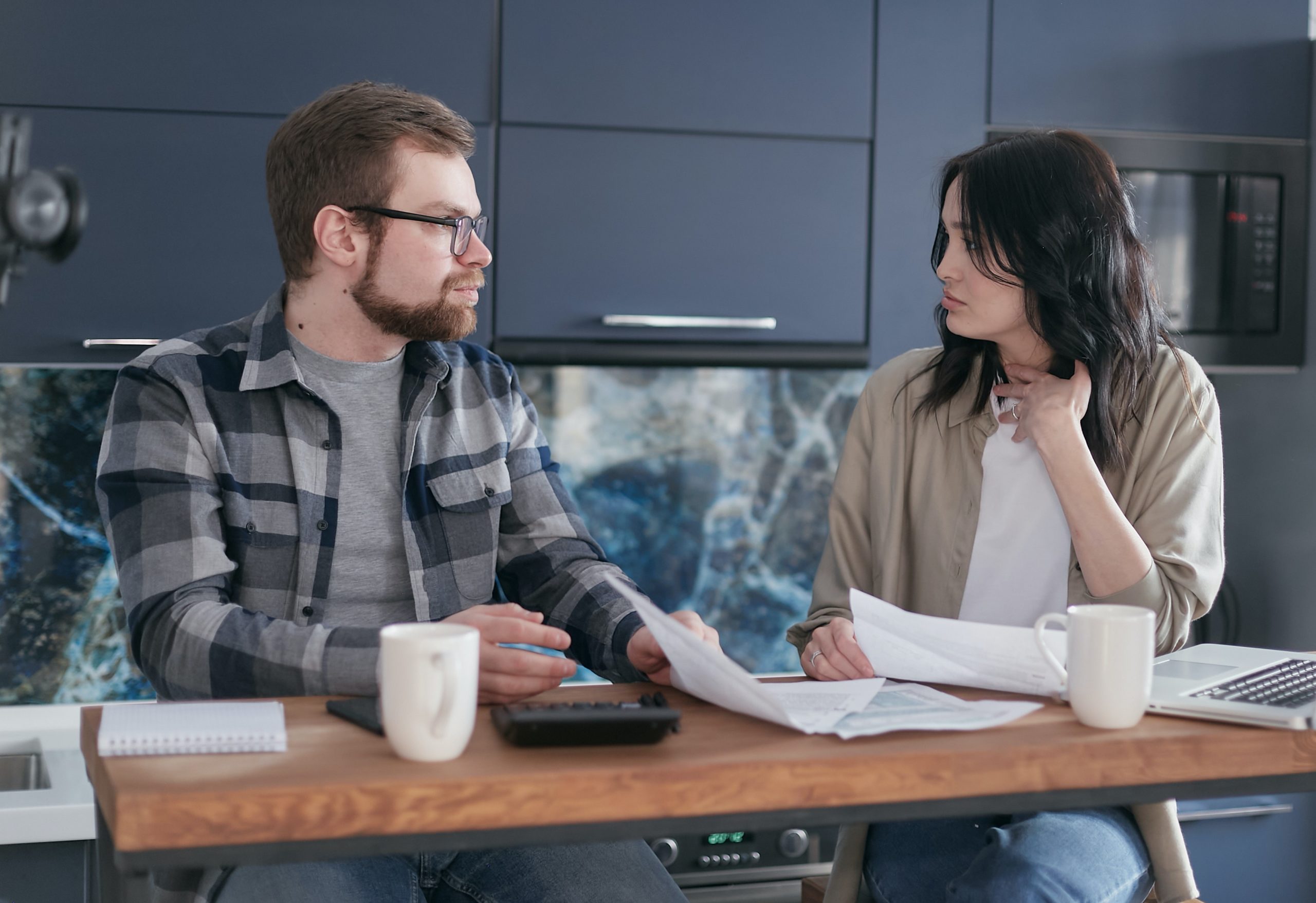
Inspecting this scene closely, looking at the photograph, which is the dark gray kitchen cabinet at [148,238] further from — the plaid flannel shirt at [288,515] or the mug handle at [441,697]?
the mug handle at [441,697]

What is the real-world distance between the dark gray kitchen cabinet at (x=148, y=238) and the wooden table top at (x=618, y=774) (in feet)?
3.86

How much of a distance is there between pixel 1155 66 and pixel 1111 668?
179 centimetres

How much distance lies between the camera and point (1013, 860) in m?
1.30

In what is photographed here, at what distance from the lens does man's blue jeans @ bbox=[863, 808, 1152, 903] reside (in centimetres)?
129

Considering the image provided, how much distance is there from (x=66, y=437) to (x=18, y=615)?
0.38m

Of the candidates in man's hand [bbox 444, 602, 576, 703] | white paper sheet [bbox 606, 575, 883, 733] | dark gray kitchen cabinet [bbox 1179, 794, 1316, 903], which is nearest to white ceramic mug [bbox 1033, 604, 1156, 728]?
white paper sheet [bbox 606, 575, 883, 733]

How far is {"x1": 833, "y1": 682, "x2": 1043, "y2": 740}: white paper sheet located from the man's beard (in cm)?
82

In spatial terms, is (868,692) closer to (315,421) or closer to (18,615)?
(315,421)

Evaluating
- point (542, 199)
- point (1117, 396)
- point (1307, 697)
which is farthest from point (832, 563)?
point (542, 199)

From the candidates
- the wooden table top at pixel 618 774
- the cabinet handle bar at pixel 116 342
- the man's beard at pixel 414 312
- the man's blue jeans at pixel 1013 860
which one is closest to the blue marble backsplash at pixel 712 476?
the cabinet handle bar at pixel 116 342

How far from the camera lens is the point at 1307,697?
115 cm

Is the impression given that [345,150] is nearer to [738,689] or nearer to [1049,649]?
[738,689]

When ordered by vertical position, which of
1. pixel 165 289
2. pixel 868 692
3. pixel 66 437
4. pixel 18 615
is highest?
pixel 165 289

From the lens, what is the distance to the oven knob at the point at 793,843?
7.26 ft
